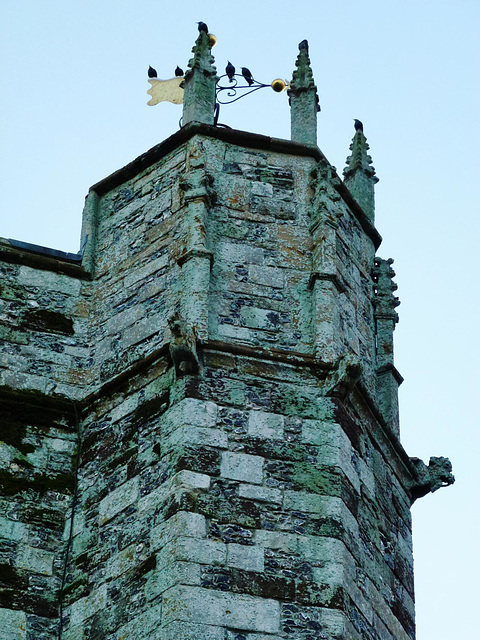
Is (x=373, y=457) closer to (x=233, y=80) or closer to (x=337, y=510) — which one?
(x=337, y=510)

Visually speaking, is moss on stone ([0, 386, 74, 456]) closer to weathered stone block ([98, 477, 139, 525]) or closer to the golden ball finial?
weathered stone block ([98, 477, 139, 525])

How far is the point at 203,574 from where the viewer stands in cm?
1203

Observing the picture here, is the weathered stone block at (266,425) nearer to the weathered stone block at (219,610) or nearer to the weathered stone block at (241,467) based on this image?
the weathered stone block at (241,467)

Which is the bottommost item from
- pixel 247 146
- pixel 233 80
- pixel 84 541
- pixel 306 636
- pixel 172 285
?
pixel 306 636

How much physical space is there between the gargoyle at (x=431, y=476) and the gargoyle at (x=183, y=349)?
8.14ft

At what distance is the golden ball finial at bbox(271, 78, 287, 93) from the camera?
16.7 metres

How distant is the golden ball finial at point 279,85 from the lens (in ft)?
54.9

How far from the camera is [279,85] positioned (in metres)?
16.8

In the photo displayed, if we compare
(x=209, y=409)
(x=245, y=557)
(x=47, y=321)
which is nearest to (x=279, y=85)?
(x=47, y=321)

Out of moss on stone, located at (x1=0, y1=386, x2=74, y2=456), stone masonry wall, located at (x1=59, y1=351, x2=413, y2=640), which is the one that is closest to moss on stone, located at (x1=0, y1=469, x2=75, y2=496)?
stone masonry wall, located at (x1=59, y1=351, x2=413, y2=640)

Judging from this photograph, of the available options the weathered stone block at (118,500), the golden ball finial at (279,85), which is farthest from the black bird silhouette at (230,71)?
the weathered stone block at (118,500)

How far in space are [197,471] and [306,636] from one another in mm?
1452

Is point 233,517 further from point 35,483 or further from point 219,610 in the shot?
point 35,483

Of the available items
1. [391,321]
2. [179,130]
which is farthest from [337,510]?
[179,130]
